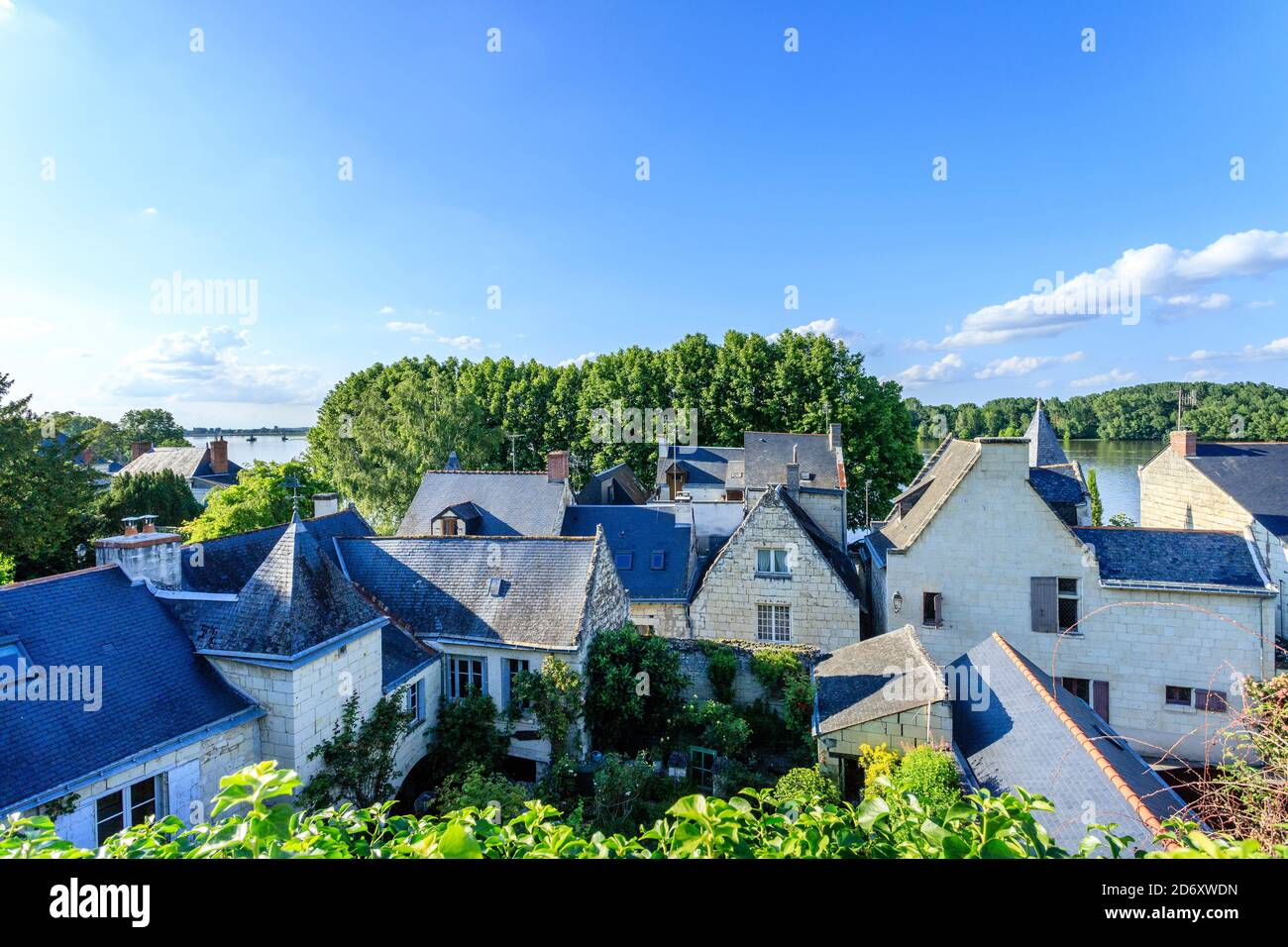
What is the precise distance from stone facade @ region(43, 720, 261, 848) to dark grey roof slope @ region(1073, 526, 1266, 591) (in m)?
19.6

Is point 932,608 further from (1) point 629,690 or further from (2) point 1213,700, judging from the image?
(1) point 629,690

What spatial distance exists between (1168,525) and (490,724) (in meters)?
29.6

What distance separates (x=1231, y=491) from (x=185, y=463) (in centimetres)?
6402

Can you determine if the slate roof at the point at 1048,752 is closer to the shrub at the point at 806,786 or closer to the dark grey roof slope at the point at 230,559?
the shrub at the point at 806,786

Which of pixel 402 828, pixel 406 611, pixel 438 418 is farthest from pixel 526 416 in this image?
pixel 402 828

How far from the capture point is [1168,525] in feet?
89.2

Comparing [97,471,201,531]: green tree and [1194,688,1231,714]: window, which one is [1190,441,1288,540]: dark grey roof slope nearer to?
[1194,688,1231,714]: window

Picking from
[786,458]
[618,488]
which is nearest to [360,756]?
[618,488]

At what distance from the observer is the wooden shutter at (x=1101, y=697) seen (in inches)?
635

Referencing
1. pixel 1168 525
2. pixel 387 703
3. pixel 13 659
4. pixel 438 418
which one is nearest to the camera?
pixel 13 659

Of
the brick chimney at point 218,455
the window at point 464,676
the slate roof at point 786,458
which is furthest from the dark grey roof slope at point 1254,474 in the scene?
the brick chimney at point 218,455

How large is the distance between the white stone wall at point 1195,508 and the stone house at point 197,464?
58117 millimetres
